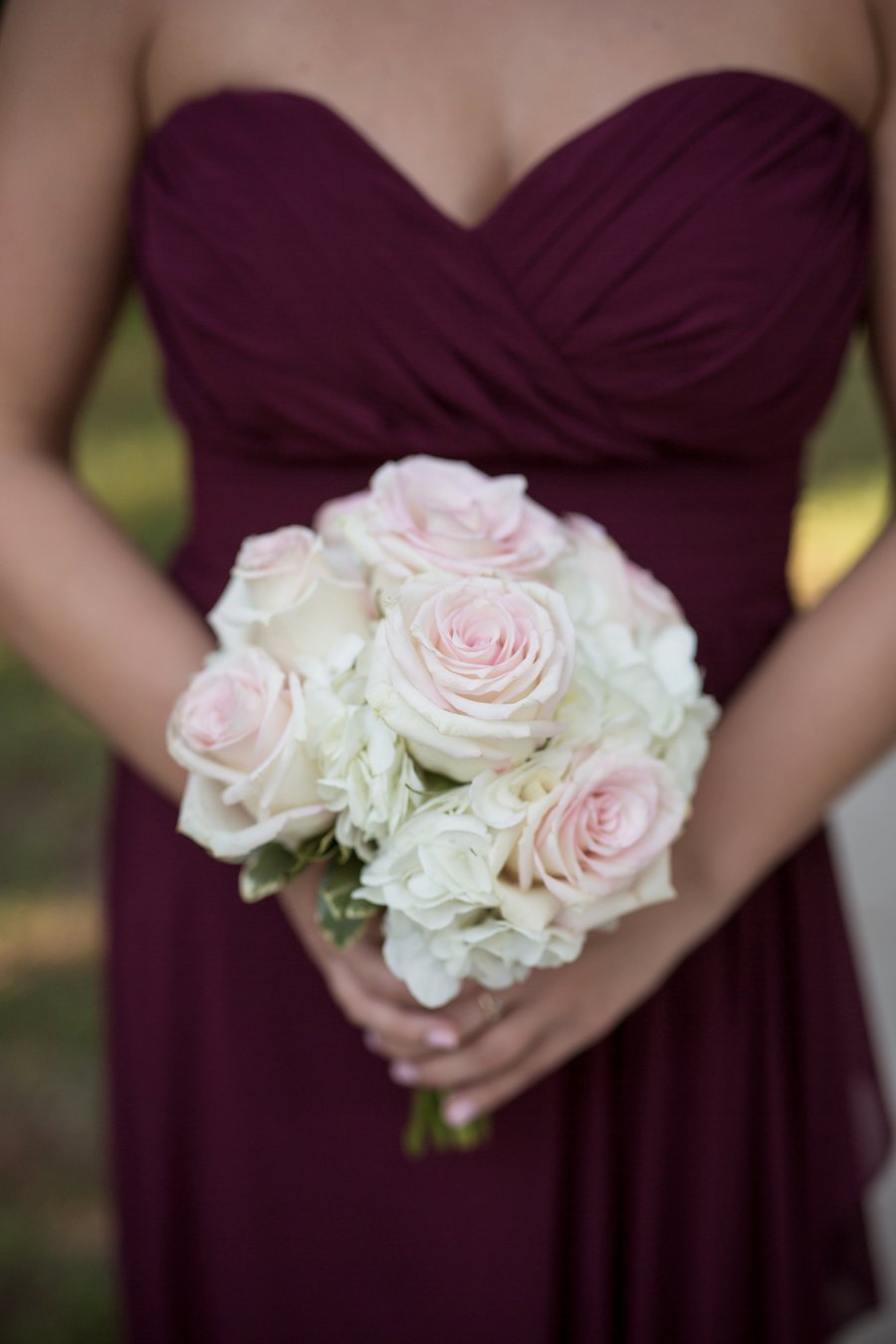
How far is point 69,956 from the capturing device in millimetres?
4156

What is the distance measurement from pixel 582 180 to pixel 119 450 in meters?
7.06

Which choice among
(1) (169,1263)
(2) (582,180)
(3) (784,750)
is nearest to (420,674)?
(3) (784,750)

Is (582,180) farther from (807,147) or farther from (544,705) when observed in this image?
(544,705)

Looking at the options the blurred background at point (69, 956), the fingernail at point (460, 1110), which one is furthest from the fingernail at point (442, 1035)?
the blurred background at point (69, 956)

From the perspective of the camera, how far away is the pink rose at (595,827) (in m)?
1.22

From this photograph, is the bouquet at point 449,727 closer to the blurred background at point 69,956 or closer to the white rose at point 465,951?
the white rose at point 465,951

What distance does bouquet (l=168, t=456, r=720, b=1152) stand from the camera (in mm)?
1173

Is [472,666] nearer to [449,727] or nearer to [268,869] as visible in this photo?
[449,727]

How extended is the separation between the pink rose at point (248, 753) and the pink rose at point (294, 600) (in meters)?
0.03

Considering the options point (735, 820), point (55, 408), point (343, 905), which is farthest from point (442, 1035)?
point (55, 408)

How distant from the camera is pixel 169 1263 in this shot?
203 cm

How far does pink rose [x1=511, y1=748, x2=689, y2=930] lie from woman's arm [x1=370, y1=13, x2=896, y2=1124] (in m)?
0.33

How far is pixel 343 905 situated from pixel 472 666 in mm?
313

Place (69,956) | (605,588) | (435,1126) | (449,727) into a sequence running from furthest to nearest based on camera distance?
(69,956)
(435,1126)
(605,588)
(449,727)
